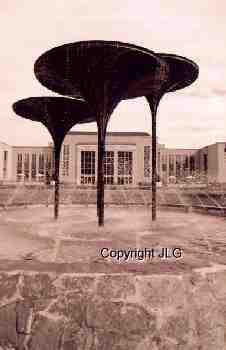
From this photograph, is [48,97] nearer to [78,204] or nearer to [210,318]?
[78,204]

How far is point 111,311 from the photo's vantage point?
314 cm

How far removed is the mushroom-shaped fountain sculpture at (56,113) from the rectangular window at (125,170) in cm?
3807

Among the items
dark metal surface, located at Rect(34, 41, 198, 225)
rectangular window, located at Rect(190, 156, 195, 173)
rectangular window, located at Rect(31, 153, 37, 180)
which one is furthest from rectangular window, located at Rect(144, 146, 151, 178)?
dark metal surface, located at Rect(34, 41, 198, 225)

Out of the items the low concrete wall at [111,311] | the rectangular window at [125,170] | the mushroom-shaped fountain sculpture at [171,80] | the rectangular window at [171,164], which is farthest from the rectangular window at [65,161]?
the low concrete wall at [111,311]

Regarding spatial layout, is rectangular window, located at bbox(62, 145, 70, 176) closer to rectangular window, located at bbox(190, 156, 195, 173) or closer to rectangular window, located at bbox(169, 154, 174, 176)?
rectangular window, located at bbox(169, 154, 174, 176)

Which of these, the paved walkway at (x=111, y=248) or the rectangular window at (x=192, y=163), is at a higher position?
the rectangular window at (x=192, y=163)

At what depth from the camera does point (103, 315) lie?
311 centimetres

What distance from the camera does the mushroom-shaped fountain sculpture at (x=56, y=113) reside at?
846 cm

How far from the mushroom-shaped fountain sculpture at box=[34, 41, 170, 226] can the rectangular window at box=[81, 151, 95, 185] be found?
40.5 m

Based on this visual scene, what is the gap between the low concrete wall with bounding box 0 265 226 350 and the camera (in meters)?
3.03

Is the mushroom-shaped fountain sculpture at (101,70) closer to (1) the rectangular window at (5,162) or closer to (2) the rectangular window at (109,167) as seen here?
(2) the rectangular window at (109,167)

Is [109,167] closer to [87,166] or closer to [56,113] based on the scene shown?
[87,166]

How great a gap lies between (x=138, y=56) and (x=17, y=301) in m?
5.03

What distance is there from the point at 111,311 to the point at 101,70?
15.5ft
